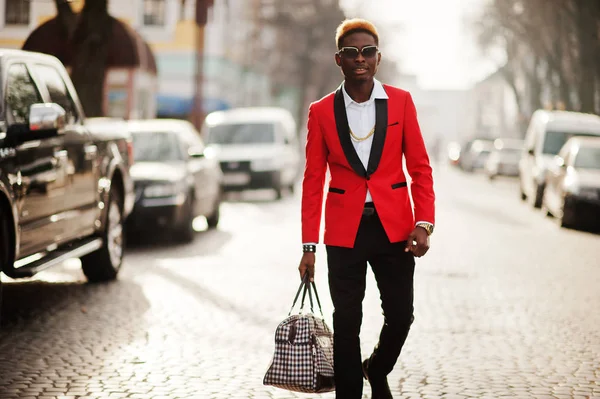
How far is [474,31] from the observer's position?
183 feet

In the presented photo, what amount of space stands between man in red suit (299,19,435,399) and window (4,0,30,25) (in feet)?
130

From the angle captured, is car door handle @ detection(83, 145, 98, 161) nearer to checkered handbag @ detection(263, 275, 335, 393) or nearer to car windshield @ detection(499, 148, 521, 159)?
checkered handbag @ detection(263, 275, 335, 393)

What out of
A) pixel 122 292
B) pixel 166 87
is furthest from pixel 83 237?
pixel 166 87

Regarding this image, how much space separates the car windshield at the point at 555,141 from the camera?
25.8 metres

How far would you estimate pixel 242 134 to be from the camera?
2684 centimetres

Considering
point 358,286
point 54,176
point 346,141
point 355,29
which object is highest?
point 355,29

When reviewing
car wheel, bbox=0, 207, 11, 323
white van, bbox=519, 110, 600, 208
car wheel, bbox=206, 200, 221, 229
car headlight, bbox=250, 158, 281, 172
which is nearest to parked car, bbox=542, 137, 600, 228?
white van, bbox=519, 110, 600, 208

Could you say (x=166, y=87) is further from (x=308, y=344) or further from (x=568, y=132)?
(x=308, y=344)

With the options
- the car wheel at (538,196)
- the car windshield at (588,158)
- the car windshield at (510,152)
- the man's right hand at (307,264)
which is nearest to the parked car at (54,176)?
the man's right hand at (307,264)

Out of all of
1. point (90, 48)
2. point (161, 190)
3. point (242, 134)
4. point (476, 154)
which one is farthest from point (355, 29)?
point (476, 154)

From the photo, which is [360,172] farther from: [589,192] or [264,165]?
[264,165]

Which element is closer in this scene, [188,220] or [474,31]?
[188,220]

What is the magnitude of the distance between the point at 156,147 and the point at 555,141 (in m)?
12.3

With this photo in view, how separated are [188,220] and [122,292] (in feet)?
15.9
